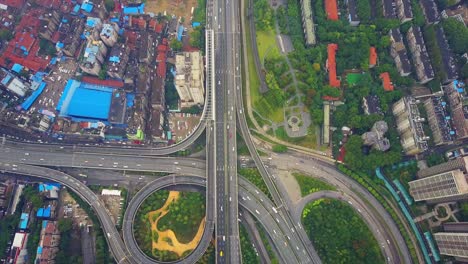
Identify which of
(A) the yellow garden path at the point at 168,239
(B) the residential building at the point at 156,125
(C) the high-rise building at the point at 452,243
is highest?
(B) the residential building at the point at 156,125

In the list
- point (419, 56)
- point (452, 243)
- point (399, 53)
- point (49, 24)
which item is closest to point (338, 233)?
point (452, 243)

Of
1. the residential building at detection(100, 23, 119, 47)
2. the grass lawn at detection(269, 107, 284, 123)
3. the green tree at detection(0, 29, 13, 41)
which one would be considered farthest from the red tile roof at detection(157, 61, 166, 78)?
the green tree at detection(0, 29, 13, 41)

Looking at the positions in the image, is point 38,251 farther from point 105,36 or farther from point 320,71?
point 320,71

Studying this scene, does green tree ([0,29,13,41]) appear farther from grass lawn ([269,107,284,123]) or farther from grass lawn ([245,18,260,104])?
grass lawn ([269,107,284,123])

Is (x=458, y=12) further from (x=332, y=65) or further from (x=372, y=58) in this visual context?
(x=332, y=65)

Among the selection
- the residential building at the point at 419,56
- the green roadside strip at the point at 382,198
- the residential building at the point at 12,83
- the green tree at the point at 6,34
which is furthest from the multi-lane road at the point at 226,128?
the green tree at the point at 6,34

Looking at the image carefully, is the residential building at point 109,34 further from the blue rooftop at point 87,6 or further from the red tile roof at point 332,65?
the red tile roof at point 332,65

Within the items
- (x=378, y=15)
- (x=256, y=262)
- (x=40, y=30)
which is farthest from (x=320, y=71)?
(x=40, y=30)
